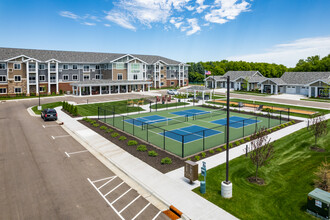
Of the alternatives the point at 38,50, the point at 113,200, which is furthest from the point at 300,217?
the point at 38,50

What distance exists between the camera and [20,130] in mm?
27281

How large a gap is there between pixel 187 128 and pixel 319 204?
17.8 meters

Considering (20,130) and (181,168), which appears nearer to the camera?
(181,168)

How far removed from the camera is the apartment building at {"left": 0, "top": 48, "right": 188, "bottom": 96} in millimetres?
60469

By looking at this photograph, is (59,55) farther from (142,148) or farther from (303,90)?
(303,90)

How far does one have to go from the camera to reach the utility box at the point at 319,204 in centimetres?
1048

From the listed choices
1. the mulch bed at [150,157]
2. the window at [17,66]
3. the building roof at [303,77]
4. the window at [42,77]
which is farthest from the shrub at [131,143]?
the building roof at [303,77]

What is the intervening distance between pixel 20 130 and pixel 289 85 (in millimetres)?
65659

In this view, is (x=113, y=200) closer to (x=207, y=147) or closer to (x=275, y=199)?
(x=275, y=199)

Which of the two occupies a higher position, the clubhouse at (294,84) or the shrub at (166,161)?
the clubhouse at (294,84)

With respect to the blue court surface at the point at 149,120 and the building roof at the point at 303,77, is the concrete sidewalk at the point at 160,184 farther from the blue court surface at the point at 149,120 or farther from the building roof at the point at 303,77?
the building roof at the point at 303,77

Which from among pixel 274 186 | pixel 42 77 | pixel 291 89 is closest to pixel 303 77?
pixel 291 89

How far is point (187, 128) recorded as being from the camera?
2792 centimetres

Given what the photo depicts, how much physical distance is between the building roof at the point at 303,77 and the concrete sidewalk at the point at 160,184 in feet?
199
